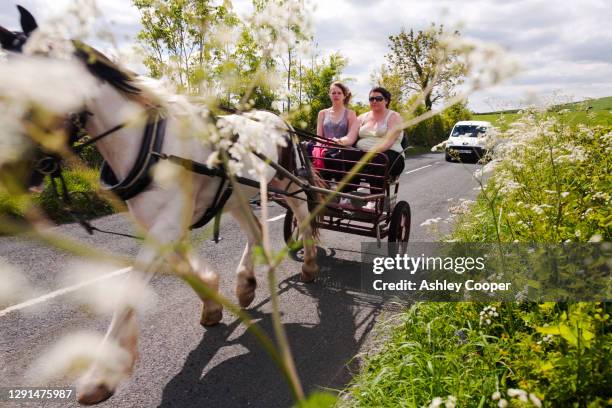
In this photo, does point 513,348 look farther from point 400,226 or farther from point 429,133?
point 429,133

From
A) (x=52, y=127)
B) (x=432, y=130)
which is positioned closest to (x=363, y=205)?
(x=52, y=127)

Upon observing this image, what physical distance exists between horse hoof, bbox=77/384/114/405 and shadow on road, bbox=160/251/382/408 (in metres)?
0.43

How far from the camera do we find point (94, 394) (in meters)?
2.23

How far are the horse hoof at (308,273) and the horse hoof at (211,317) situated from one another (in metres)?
1.13

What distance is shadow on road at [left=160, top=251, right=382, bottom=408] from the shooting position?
2.69m

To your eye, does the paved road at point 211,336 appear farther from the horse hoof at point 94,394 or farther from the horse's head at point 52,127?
the horse's head at point 52,127

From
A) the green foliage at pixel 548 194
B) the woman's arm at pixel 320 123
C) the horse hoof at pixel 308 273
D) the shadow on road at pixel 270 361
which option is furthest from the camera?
the woman's arm at pixel 320 123

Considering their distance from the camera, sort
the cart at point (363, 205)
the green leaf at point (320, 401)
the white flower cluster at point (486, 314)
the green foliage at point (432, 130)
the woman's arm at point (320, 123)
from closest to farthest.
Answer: the green leaf at point (320, 401) → the white flower cluster at point (486, 314) → the cart at point (363, 205) → the woman's arm at point (320, 123) → the green foliage at point (432, 130)

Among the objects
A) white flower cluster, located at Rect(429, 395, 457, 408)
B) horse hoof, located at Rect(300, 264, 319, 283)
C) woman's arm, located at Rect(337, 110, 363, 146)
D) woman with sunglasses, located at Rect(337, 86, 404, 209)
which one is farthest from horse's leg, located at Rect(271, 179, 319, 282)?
white flower cluster, located at Rect(429, 395, 457, 408)

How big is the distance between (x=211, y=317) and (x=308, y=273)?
48.9 inches

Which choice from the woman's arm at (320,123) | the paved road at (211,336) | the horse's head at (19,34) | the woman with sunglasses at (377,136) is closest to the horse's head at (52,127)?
the horse's head at (19,34)

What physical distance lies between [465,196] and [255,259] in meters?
9.81

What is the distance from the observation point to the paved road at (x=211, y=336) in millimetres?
2725

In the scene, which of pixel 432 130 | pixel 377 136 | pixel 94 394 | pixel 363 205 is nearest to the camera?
pixel 94 394
